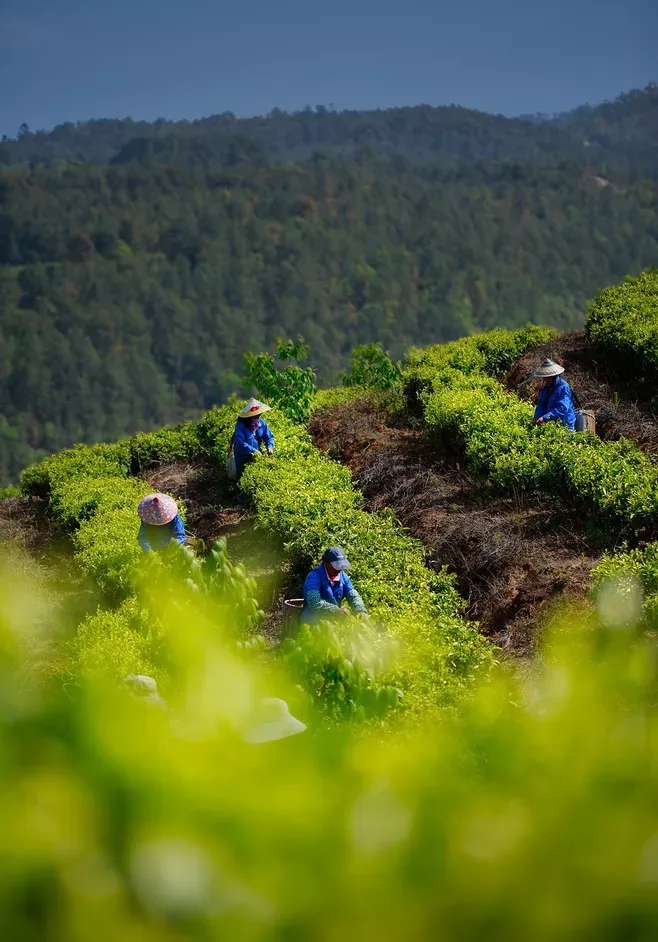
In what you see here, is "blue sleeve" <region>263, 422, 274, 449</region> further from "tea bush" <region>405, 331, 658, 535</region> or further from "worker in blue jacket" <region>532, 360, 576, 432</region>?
"worker in blue jacket" <region>532, 360, 576, 432</region>

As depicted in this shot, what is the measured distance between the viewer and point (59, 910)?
2.67 feet

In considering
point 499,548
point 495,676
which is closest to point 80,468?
point 499,548

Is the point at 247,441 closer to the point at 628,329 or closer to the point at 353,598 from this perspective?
the point at 353,598

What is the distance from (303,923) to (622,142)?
507 ft

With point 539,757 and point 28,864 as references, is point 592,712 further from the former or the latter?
point 28,864

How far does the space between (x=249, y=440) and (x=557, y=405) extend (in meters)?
3.35

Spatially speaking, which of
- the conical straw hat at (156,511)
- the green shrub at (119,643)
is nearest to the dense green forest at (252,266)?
the conical straw hat at (156,511)

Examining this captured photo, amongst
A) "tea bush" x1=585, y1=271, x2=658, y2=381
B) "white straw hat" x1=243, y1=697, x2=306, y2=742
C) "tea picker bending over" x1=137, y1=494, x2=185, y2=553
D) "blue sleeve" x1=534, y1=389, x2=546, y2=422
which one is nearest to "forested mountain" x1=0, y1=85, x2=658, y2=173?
"tea bush" x1=585, y1=271, x2=658, y2=381

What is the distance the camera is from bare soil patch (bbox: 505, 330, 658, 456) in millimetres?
9656

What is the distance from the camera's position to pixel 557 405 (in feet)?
29.9

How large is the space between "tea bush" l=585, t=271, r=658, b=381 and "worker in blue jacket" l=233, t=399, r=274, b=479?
4635 millimetres

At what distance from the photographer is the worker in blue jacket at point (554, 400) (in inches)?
356

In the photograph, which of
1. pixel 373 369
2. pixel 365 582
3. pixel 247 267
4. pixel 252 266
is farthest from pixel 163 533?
pixel 252 266

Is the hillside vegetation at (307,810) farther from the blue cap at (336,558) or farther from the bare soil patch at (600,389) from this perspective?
the bare soil patch at (600,389)
